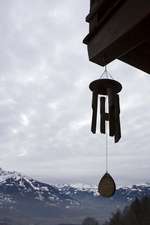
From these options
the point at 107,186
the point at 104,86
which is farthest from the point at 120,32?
the point at 107,186

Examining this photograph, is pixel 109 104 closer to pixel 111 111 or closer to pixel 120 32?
pixel 111 111

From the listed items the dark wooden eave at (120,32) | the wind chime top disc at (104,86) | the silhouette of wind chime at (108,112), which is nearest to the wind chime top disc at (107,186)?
the silhouette of wind chime at (108,112)

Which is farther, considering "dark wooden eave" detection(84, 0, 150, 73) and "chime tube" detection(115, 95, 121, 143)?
"chime tube" detection(115, 95, 121, 143)

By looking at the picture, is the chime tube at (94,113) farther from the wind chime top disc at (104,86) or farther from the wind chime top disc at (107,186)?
the wind chime top disc at (107,186)

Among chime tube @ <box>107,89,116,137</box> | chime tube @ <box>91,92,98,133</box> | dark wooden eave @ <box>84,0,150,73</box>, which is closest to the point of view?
dark wooden eave @ <box>84,0,150,73</box>

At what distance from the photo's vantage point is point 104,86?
429 centimetres

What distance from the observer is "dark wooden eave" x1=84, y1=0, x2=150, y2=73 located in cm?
323

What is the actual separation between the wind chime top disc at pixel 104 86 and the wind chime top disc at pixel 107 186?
32.6 inches

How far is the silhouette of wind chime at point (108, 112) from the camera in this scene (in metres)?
3.99

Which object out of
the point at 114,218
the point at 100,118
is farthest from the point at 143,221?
the point at 100,118

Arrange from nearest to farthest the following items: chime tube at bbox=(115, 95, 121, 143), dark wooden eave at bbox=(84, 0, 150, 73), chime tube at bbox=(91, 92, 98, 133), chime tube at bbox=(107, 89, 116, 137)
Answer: dark wooden eave at bbox=(84, 0, 150, 73), chime tube at bbox=(115, 95, 121, 143), chime tube at bbox=(107, 89, 116, 137), chime tube at bbox=(91, 92, 98, 133)

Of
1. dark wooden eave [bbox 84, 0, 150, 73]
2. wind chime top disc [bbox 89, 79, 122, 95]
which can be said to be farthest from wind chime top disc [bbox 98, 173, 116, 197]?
dark wooden eave [bbox 84, 0, 150, 73]

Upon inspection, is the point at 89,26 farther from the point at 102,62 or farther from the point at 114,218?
the point at 114,218

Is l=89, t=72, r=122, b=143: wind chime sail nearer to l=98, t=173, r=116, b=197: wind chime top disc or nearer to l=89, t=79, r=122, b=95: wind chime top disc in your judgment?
l=89, t=79, r=122, b=95: wind chime top disc
